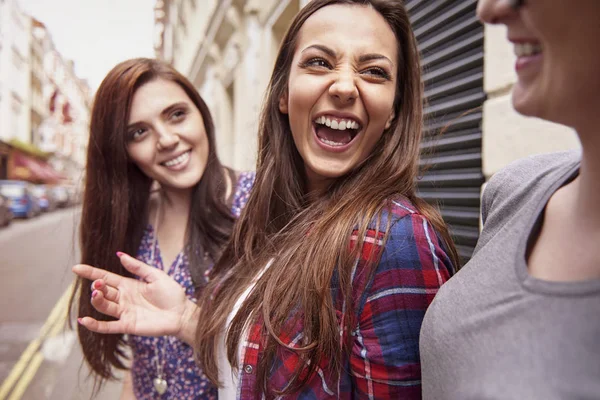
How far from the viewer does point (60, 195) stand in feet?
66.4

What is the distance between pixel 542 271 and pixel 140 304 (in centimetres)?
139

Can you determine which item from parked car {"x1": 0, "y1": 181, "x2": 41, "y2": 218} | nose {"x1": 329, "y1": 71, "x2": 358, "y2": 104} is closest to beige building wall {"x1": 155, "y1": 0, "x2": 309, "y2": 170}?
nose {"x1": 329, "y1": 71, "x2": 358, "y2": 104}

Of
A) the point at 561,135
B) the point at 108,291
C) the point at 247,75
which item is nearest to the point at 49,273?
the point at 247,75

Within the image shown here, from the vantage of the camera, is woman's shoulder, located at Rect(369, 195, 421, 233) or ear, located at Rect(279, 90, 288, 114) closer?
woman's shoulder, located at Rect(369, 195, 421, 233)

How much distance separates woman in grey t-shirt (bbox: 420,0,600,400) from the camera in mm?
521

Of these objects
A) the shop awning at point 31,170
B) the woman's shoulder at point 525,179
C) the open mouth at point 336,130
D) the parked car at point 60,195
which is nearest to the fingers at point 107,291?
the open mouth at point 336,130

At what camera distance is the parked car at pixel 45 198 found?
16470 millimetres

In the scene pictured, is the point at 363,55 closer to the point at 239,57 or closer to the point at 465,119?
the point at 465,119

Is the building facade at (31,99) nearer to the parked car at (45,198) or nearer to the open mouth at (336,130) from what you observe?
the parked car at (45,198)

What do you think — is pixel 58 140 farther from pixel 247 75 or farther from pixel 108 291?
pixel 108 291

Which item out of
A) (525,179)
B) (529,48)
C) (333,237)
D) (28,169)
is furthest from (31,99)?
(529,48)

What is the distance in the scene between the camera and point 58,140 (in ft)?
89.3

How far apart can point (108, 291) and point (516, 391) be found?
133 centimetres

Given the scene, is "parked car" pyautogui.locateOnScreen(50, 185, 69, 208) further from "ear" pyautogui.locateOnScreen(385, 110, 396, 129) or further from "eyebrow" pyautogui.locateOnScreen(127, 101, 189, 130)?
"ear" pyautogui.locateOnScreen(385, 110, 396, 129)
